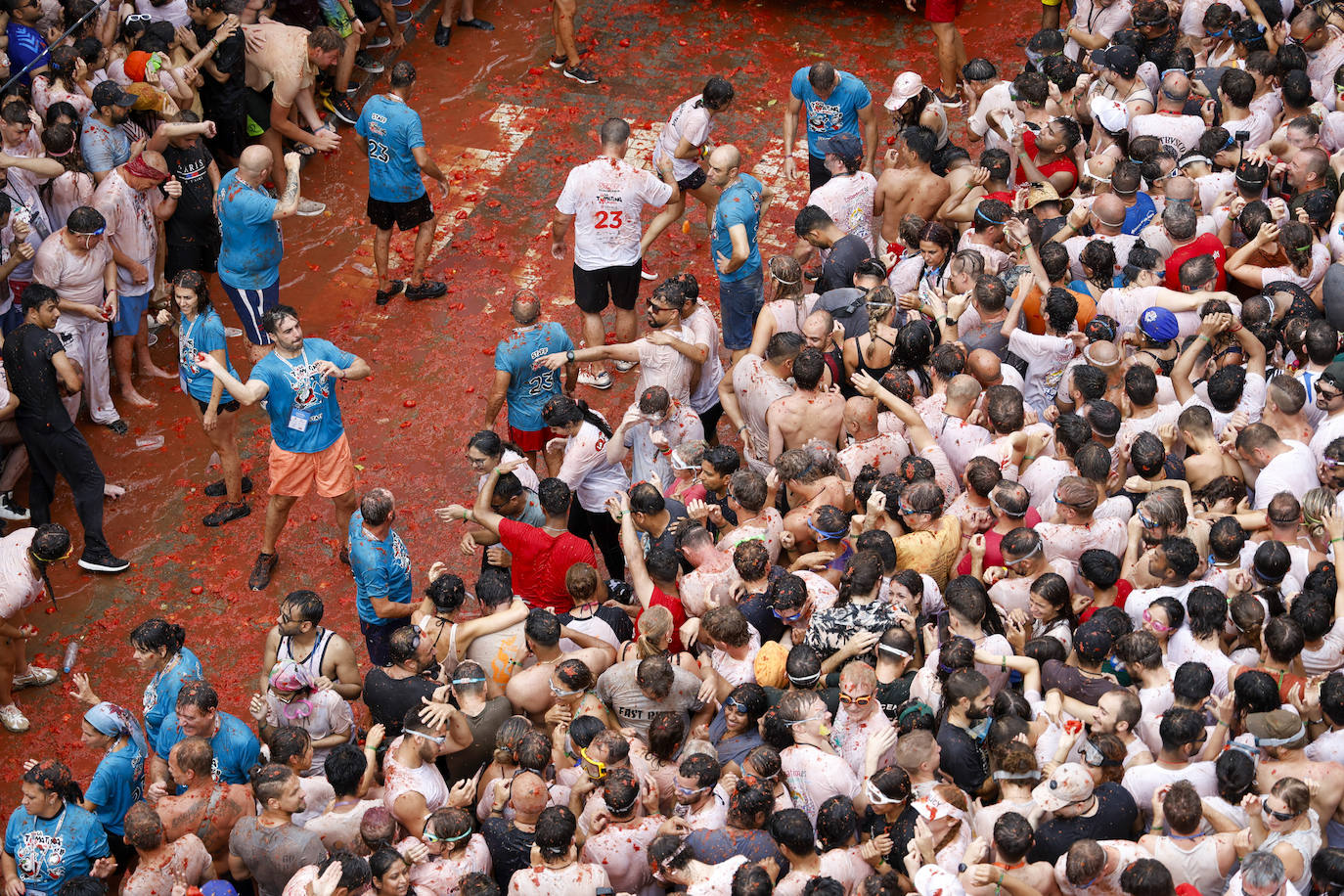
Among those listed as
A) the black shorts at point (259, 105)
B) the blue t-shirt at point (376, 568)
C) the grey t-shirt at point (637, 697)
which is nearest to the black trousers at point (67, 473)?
the blue t-shirt at point (376, 568)

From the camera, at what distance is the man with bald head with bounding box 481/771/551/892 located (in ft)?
19.9

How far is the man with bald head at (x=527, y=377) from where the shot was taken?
9047 mm

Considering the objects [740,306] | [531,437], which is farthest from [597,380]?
[740,306]

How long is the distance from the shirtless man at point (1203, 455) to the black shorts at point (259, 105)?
28.8 ft

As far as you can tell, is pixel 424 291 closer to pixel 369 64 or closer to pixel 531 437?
pixel 531 437

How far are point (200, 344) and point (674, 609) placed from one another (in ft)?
13.5

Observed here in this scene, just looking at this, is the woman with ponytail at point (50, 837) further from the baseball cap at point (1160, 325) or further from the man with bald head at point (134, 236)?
the baseball cap at point (1160, 325)

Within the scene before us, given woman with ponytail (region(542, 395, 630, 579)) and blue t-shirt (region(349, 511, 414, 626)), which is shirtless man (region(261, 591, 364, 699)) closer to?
blue t-shirt (region(349, 511, 414, 626))

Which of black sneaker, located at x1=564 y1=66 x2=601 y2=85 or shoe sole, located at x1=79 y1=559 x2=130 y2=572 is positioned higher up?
black sneaker, located at x1=564 y1=66 x2=601 y2=85

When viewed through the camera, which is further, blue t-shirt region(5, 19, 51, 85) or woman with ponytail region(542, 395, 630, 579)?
blue t-shirt region(5, 19, 51, 85)

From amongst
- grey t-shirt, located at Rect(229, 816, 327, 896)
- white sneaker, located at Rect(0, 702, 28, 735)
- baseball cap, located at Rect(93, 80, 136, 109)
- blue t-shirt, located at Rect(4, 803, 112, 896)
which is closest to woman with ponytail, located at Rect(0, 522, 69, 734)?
white sneaker, located at Rect(0, 702, 28, 735)

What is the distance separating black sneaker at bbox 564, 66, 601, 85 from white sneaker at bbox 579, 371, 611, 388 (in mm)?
4321

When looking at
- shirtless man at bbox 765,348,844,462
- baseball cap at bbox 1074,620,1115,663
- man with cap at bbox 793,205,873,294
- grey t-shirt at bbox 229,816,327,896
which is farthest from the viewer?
man with cap at bbox 793,205,873,294

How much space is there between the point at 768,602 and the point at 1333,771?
2780mm
